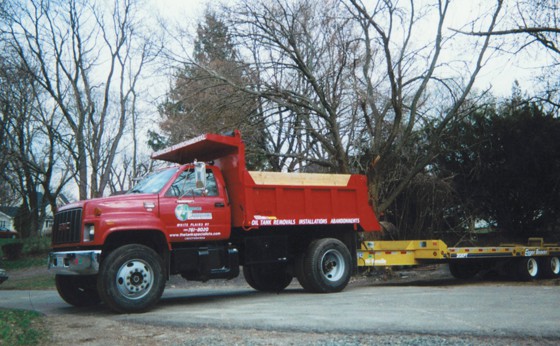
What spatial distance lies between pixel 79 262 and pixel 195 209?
225 cm

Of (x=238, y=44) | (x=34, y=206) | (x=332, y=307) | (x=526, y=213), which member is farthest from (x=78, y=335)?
(x=34, y=206)

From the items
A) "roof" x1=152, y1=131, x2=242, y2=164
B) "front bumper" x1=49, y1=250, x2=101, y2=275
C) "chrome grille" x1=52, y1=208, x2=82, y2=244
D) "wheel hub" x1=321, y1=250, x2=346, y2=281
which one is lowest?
"wheel hub" x1=321, y1=250, x2=346, y2=281

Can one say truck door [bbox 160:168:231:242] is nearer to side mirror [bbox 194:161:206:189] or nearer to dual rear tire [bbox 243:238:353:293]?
side mirror [bbox 194:161:206:189]

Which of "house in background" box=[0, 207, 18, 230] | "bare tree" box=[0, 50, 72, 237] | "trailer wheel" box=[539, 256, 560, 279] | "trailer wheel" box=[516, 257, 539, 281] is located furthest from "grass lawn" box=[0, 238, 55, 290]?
"house in background" box=[0, 207, 18, 230]

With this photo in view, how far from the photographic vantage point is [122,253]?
968cm

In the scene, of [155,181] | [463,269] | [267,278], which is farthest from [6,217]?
[155,181]

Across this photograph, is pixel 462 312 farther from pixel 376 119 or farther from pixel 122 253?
pixel 376 119

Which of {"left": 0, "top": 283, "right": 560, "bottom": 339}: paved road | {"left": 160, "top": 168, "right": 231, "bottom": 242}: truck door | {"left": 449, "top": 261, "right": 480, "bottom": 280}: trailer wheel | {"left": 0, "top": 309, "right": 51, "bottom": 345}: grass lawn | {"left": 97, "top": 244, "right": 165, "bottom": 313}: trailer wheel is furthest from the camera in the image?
{"left": 449, "top": 261, "right": 480, "bottom": 280}: trailer wheel

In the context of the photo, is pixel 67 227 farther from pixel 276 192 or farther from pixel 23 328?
pixel 276 192

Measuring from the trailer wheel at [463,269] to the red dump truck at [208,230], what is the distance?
3.56m

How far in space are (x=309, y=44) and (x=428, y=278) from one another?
7.47 m

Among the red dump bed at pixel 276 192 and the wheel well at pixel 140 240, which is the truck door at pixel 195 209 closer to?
the wheel well at pixel 140 240

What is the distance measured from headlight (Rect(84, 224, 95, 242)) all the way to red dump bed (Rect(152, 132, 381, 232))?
2.66 meters

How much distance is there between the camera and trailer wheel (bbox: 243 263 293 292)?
1341 cm
